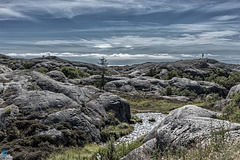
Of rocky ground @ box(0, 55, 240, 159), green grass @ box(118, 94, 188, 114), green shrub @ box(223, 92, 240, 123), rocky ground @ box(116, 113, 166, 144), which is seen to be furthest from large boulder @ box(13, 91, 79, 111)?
green grass @ box(118, 94, 188, 114)

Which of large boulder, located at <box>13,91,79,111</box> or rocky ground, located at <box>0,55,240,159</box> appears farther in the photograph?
large boulder, located at <box>13,91,79,111</box>

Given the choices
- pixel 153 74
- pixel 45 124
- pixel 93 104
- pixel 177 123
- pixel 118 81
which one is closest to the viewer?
pixel 177 123

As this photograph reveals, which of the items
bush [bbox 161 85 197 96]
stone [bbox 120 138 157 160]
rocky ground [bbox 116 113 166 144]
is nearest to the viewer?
stone [bbox 120 138 157 160]

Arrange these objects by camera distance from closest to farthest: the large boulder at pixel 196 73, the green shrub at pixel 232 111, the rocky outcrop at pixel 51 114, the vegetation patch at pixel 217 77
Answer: the green shrub at pixel 232 111
the rocky outcrop at pixel 51 114
the vegetation patch at pixel 217 77
the large boulder at pixel 196 73

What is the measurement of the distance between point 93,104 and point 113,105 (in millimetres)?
4573

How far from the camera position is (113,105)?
31.2 meters

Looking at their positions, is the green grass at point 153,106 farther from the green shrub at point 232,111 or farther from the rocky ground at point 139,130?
the green shrub at point 232,111

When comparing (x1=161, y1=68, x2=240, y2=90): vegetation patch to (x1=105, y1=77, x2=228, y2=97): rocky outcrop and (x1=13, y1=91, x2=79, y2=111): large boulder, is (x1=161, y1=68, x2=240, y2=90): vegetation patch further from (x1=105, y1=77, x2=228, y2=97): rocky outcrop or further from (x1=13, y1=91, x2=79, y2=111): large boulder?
(x1=13, y1=91, x2=79, y2=111): large boulder

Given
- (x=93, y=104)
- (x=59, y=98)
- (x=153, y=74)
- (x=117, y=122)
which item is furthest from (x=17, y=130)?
(x=153, y=74)

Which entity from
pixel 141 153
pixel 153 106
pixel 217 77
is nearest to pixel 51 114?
pixel 141 153

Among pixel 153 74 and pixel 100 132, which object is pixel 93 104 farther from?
pixel 153 74

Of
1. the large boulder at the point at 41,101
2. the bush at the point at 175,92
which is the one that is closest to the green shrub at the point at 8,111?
the large boulder at the point at 41,101

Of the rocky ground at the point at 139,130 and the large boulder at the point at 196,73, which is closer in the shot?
the rocky ground at the point at 139,130

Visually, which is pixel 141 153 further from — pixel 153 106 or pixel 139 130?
pixel 153 106
